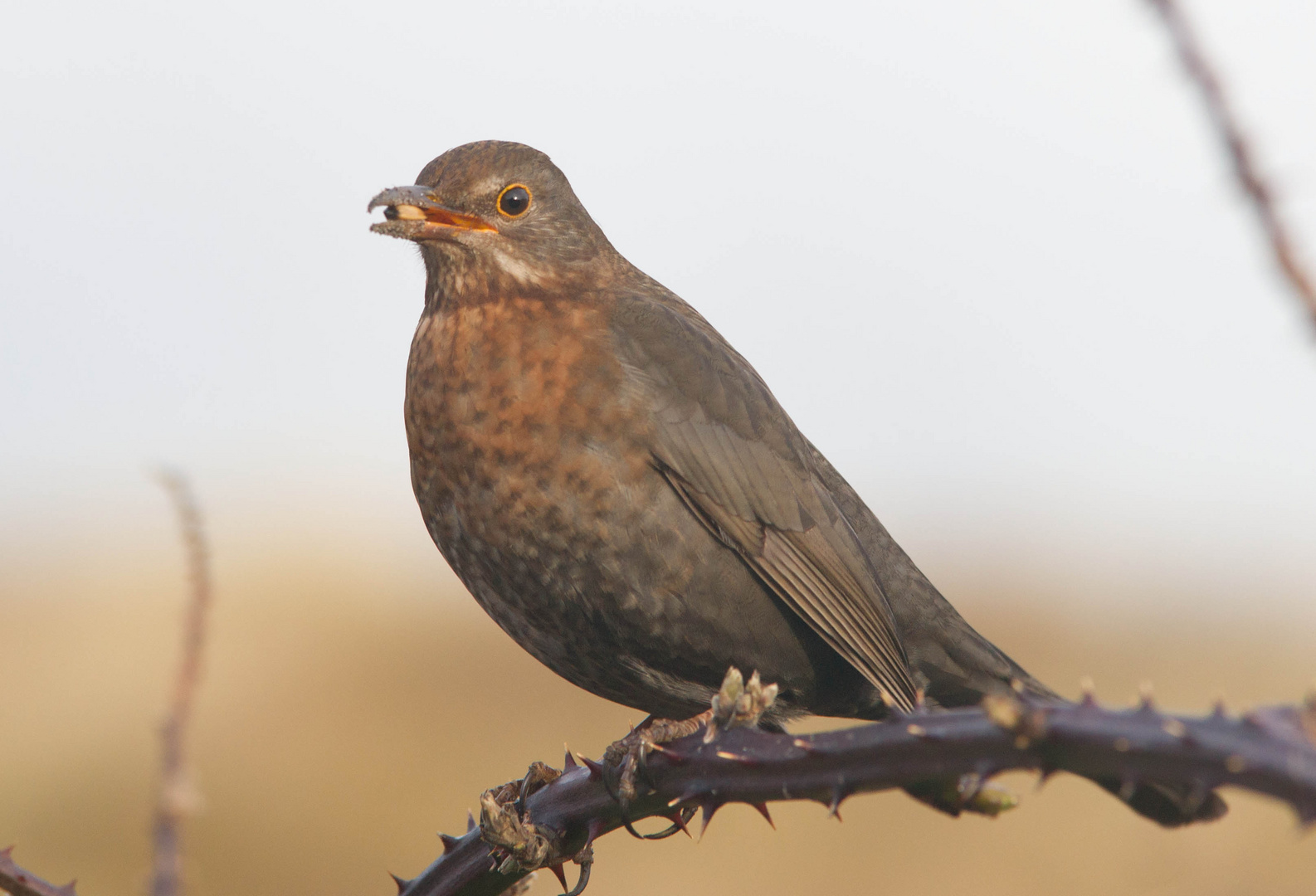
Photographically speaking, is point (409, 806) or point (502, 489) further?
point (409, 806)

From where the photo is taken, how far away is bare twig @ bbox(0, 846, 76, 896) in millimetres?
2150

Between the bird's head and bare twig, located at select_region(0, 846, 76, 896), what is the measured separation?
9.13 ft

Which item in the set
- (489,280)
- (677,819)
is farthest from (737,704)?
(489,280)

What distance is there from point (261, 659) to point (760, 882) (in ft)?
15.7

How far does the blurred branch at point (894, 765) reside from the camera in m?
1.48

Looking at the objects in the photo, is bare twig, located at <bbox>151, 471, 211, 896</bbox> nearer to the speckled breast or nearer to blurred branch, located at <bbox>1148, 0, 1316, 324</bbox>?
blurred branch, located at <bbox>1148, 0, 1316, 324</bbox>

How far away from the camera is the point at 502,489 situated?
14.0 ft

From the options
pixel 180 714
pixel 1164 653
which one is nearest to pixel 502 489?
pixel 180 714

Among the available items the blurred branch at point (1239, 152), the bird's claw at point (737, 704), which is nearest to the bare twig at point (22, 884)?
the bird's claw at point (737, 704)

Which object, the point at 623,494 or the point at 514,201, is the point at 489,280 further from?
the point at 623,494

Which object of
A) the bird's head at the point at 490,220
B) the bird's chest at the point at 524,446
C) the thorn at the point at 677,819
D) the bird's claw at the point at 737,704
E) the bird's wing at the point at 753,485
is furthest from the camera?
the bird's head at the point at 490,220

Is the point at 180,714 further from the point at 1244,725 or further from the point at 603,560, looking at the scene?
the point at 603,560

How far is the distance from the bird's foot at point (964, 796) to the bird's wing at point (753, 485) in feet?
6.22

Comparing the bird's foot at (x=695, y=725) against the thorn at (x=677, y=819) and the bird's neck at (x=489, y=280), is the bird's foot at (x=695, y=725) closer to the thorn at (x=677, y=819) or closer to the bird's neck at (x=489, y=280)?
the thorn at (x=677, y=819)
